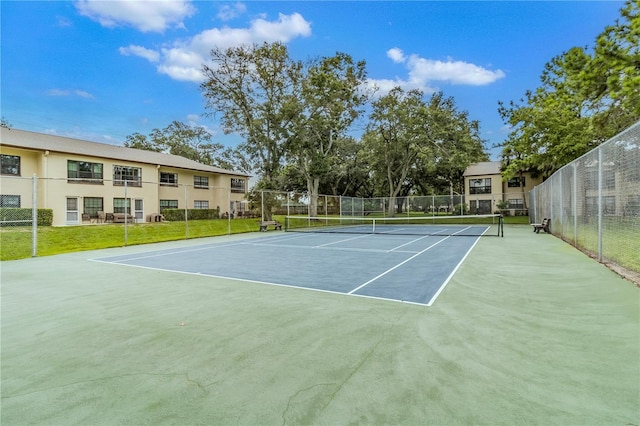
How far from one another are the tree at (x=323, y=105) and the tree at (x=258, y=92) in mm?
1017

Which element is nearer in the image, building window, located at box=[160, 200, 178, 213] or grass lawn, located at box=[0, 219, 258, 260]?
grass lawn, located at box=[0, 219, 258, 260]

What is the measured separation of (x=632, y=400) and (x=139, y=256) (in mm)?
10768

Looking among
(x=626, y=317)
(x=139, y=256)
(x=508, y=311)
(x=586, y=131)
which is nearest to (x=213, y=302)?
(x=508, y=311)

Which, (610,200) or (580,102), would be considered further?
(580,102)

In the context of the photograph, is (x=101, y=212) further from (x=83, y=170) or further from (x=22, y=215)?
(x=22, y=215)

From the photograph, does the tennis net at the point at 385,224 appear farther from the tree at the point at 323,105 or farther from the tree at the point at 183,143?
the tree at the point at 183,143

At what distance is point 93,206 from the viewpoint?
22156 millimetres

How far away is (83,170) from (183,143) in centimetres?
2317

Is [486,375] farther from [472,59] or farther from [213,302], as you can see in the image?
[472,59]

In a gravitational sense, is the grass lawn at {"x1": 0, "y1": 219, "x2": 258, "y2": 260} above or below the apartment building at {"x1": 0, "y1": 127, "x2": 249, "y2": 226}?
below

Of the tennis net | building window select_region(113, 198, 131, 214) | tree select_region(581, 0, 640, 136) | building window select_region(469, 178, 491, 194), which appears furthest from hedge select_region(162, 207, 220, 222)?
building window select_region(469, 178, 491, 194)

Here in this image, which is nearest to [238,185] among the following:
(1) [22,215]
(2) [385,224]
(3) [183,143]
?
(3) [183,143]

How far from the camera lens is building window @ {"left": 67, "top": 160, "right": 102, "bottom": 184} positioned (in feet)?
69.7

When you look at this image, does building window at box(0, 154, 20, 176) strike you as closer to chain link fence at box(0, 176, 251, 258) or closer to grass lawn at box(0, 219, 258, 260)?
chain link fence at box(0, 176, 251, 258)
